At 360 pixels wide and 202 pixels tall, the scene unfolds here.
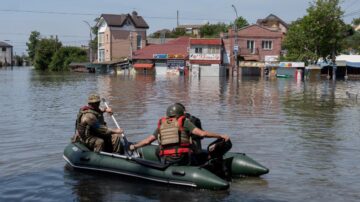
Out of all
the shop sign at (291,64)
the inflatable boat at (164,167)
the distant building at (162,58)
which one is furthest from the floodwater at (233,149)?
the distant building at (162,58)

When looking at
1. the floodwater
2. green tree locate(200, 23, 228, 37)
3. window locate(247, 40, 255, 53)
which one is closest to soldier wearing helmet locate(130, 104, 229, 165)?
the floodwater

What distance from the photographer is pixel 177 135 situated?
9.50 meters

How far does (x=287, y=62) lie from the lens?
232 ft

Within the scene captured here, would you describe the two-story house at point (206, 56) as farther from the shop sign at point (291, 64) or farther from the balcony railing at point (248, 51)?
the shop sign at point (291, 64)

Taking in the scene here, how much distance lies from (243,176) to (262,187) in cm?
63

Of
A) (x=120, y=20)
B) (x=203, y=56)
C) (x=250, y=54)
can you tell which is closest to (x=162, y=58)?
(x=203, y=56)

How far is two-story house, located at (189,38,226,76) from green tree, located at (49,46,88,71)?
38.3 m

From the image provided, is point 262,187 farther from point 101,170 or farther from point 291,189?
point 101,170

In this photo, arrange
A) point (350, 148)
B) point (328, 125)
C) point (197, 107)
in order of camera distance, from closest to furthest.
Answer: point (350, 148) < point (328, 125) < point (197, 107)

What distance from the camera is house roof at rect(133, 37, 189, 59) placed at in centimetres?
7894

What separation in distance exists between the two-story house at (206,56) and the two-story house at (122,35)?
56.5ft

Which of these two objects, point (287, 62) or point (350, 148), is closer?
point (350, 148)

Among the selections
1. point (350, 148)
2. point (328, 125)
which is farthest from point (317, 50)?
point (350, 148)

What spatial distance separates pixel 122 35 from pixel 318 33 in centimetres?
3405
